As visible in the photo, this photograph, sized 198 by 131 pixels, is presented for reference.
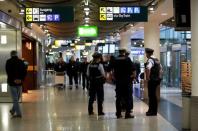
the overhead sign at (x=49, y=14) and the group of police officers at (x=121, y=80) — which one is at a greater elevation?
the overhead sign at (x=49, y=14)

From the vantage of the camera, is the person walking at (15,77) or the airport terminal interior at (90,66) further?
the person walking at (15,77)

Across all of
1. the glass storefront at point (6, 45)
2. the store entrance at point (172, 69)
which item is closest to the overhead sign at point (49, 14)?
the glass storefront at point (6, 45)

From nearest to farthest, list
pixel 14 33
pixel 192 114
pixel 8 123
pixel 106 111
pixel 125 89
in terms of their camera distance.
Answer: pixel 192 114 → pixel 8 123 → pixel 125 89 → pixel 106 111 → pixel 14 33

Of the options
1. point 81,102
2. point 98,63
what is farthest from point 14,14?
point 98,63

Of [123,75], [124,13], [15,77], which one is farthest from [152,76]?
[124,13]

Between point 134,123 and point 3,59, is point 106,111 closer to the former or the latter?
point 134,123

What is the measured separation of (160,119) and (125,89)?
3.85 feet

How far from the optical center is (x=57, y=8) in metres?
16.4

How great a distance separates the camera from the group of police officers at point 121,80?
12.1m

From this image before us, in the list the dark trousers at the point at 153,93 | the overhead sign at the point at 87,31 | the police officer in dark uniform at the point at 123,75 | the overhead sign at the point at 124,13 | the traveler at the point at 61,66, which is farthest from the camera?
the traveler at the point at 61,66

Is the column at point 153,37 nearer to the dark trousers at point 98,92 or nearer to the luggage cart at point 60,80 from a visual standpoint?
the dark trousers at point 98,92

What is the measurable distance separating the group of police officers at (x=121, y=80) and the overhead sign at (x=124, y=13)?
360 centimetres

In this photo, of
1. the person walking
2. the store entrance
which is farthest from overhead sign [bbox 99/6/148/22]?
the store entrance

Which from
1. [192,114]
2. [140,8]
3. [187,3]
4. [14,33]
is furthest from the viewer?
[14,33]
